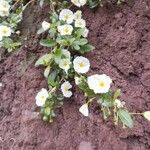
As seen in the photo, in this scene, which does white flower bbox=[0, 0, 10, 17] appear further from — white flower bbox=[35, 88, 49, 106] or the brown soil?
white flower bbox=[35, 88, 49, 106]

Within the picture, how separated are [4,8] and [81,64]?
70 cm

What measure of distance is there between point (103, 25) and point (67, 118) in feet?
1.95

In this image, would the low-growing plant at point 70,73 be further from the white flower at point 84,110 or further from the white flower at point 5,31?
the white flower at point 5,31

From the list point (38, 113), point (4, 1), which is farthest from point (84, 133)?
point (4, 1)

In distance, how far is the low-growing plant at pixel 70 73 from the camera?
2.12 m

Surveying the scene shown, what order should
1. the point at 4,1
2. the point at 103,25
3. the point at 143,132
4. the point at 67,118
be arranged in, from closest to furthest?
the point at 143,132 < the point at 67,118 < the point at 103,25 < the point at 4,1

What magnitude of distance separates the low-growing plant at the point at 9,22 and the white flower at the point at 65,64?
43 cm

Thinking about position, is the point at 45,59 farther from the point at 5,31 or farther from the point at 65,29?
the point at 5,31

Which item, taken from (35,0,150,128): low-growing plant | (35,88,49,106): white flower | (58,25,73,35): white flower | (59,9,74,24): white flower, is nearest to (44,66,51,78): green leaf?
(35,0,150,128): low-growing plant

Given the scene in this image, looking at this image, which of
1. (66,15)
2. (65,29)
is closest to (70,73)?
(65,29)

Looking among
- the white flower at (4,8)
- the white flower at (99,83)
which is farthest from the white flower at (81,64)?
the white flower at (4,8)

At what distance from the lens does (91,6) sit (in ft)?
8.36

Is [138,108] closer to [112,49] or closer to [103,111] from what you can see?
[103,111]

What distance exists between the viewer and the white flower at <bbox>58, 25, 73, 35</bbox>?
2.39 m
